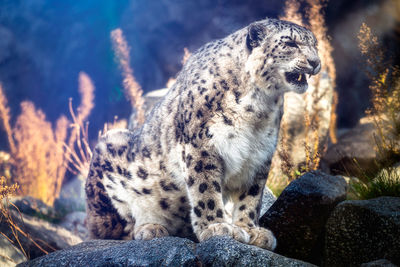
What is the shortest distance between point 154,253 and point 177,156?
125cm

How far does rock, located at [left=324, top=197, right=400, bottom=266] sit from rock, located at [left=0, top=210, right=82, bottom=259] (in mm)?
3555

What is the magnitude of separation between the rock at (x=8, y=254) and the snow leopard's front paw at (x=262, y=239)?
2.48m

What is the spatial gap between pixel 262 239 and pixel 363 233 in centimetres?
81

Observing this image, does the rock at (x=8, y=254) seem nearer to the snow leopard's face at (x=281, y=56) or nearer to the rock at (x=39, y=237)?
the rock at (x=39, y=237)

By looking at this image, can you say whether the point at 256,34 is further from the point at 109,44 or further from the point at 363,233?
the point at 109,44

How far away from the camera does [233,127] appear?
3.33m

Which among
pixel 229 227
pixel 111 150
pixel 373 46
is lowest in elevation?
pixel 229 227

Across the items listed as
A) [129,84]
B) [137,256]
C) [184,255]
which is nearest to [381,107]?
[184,255]

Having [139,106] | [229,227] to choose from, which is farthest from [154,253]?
[139,106]

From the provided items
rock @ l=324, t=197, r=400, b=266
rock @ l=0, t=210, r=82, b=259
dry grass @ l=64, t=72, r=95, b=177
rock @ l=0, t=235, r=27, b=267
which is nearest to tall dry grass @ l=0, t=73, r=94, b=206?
dry grass @ l=64, t=72, r=95, b=177

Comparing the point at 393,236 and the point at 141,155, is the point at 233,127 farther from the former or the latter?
the point at 393,236

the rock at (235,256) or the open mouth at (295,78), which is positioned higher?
the open mouth at (295,78)

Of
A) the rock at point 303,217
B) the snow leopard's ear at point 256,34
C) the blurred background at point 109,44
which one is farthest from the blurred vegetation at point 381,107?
the blurred background at point 109,44

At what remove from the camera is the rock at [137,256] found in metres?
2.39
